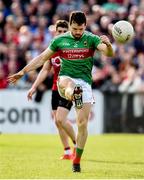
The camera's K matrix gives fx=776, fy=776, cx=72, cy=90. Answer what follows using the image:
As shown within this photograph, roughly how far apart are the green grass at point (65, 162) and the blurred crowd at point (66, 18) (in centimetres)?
203

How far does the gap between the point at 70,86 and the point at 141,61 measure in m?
12.3

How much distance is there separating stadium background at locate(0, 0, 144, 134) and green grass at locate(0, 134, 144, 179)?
1.04 metres

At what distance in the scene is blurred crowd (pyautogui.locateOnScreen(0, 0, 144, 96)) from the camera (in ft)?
78.7

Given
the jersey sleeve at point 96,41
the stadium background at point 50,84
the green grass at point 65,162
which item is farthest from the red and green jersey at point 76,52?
the stadium background at point 50,84

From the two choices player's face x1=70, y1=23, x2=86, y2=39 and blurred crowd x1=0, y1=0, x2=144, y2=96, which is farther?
blurred crowd x1=0, y1=0, x2=144, y2=96

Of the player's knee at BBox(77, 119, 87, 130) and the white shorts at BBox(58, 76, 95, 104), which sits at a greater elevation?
the white shorts at BBox(58, 76, 95, 104)

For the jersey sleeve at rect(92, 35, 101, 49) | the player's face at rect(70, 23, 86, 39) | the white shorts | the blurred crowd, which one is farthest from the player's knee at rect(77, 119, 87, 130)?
the blurred crowd

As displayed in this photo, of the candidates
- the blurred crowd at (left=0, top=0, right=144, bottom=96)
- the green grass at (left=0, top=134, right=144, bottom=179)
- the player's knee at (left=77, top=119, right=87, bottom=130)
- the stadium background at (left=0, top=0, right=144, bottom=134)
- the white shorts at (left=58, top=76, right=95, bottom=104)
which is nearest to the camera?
the green grass at (left=0, top=134, right=144, bottom=179)

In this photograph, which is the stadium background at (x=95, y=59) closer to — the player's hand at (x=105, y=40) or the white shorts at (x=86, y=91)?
the white shorts at (x=86, y=91)

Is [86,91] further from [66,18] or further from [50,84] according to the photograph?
[66,18]

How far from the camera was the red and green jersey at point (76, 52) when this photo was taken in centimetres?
1237

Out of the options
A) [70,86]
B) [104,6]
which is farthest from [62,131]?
[104,6]

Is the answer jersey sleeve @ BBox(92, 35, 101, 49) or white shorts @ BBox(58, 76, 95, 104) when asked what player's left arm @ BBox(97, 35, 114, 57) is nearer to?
jersey sleeve @ BBox(92, 35, 101, 49)

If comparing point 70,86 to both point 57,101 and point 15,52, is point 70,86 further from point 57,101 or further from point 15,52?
point 15,52
